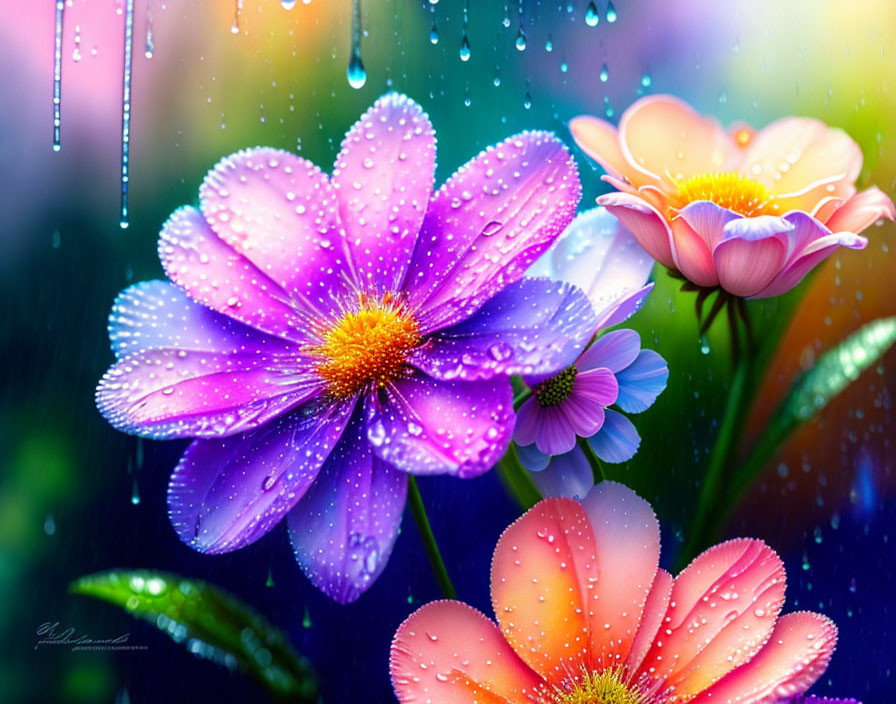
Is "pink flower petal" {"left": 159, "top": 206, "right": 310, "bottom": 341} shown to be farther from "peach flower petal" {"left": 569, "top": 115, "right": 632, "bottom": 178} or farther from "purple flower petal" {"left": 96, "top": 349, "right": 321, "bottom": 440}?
"peach flower petal" {"left": 569, "top": 115, "right": 632, "bottom": 178}

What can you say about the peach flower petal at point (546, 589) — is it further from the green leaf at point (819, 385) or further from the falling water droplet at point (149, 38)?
the falling water droplet at point (149, 38)

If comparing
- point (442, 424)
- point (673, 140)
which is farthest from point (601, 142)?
point (442, 424)

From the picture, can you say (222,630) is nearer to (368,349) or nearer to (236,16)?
(368,349)

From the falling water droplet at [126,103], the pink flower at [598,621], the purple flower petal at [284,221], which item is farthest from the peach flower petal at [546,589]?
the falling water droplet at [126,103]

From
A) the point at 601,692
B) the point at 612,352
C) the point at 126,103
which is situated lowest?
the point at 601,692

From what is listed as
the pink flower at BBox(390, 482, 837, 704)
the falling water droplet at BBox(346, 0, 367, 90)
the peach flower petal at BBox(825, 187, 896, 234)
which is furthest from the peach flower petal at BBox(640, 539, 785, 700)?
the falling water droplet at BBox(346, 0, 367, 90)

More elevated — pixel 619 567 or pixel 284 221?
pixel 284 221
